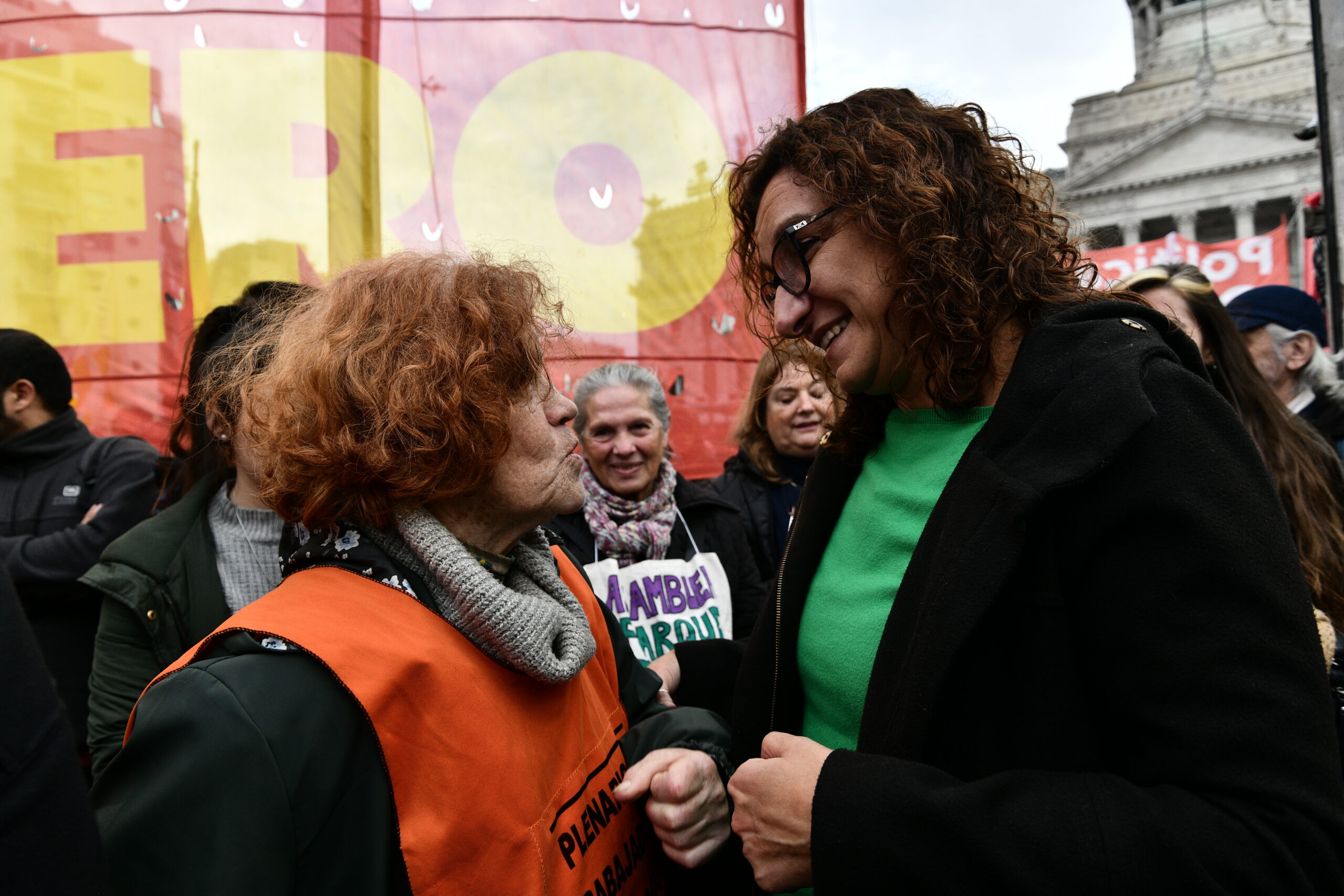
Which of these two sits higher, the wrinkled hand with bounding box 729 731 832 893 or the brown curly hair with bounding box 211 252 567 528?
the brown curly hair with bounding box 211 252 567 528

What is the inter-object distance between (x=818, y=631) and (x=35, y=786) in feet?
3.63

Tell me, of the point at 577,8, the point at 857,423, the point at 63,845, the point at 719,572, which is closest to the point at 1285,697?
the point at 857,423

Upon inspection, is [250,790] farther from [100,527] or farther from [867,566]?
[100,527]

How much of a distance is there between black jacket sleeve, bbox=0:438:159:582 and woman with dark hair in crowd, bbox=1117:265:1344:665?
3.16m

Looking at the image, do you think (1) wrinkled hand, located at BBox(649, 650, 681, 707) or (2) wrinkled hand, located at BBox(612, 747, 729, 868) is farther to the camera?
(1) wrinkled hand, located at BBox(649, 650, 681, 707)

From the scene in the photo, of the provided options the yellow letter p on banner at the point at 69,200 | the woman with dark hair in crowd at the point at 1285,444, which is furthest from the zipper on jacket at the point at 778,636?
the yellow letter p on banner at the point at 69,200

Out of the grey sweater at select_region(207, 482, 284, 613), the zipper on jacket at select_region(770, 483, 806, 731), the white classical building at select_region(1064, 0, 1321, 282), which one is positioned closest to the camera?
the zipper on jacket at select_region(770, 483, 806, 731)

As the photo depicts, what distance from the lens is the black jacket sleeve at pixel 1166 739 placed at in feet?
3.06

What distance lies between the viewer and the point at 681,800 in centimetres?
145

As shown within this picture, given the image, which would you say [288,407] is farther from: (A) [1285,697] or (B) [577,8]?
(B) [577,8]

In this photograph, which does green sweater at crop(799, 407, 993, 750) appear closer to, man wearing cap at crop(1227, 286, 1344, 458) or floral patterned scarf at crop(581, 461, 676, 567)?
floral patterned scarf at crop(581, 461, 676, 567)

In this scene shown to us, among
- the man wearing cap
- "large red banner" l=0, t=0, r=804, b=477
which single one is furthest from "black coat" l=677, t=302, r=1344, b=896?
"large red banner" l=0, t=0, r=804, b=477

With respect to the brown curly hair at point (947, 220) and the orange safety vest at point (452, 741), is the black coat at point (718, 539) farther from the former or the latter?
the brown curly hair at point (947, 220)

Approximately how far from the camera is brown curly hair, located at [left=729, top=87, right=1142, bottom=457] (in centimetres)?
130
